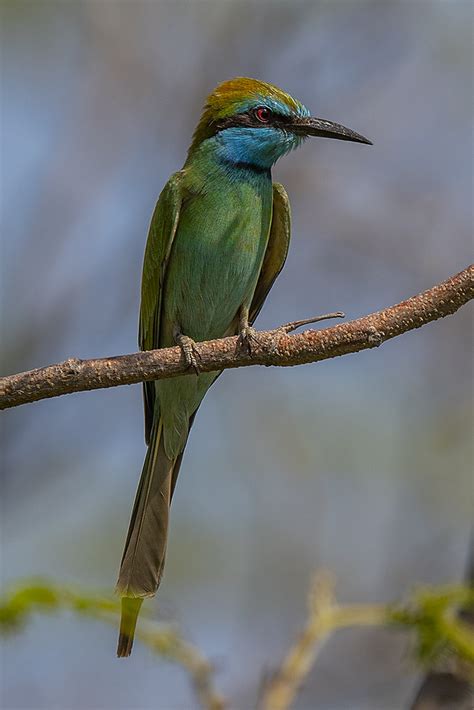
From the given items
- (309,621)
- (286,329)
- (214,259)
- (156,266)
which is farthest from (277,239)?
(309,621)

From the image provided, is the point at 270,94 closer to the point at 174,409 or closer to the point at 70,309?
the point at 174,409

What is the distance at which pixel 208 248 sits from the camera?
4.70 m

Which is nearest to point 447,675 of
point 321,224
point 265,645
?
point 265,645

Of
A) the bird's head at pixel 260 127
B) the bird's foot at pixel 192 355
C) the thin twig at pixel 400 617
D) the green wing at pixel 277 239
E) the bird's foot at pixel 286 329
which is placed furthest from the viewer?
the green wing at pixel 277 239

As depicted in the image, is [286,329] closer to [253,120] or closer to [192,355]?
[192,355]

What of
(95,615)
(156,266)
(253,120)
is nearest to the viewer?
(95,615)

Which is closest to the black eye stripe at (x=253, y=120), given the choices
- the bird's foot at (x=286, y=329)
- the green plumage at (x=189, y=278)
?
the green plumage at (x=189, y=278)

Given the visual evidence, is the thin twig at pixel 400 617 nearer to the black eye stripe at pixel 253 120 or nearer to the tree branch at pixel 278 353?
the tree branch at pixel 278 353

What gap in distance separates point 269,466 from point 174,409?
2647 millimetres

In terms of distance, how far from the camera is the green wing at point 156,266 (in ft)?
15.6

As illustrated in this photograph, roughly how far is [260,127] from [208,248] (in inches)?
26.4

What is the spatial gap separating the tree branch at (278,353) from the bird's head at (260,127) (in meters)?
1.60

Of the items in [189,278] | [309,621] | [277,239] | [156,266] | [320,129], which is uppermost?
[320,129]

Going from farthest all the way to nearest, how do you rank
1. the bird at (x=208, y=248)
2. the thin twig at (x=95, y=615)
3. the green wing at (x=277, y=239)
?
the green wing at (x=277, y=239)
the bird at (x=208, y=248)
the thin twig at (x=95, y=615)
